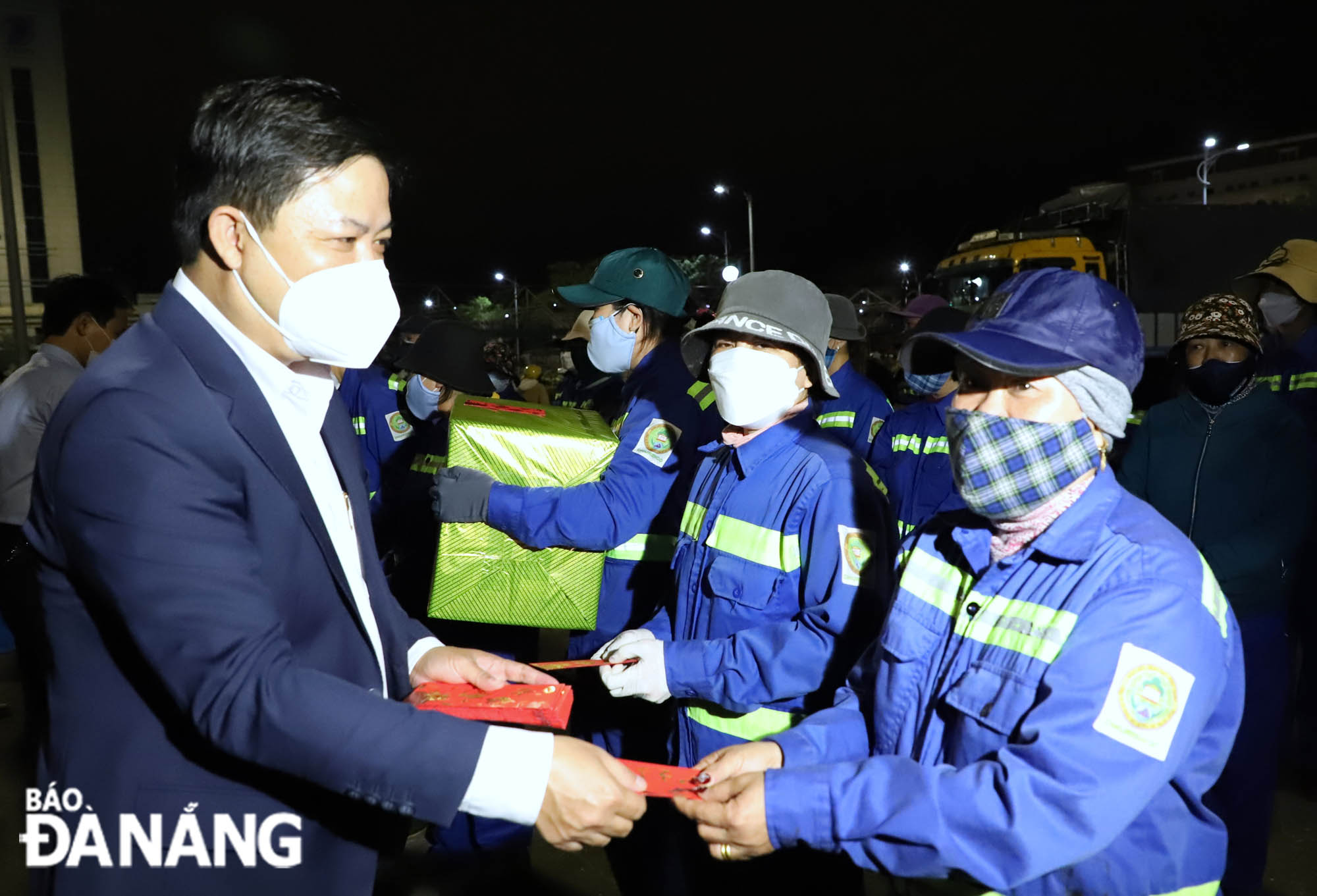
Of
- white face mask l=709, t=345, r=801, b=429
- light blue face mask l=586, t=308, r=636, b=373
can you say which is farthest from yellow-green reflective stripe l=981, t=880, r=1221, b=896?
light blue face mask l=586, t=308, r=636, b=373

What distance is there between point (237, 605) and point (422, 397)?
3.25 meters

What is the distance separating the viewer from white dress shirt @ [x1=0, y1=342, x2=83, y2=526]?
15.2 ft

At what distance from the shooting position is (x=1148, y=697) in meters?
1.40

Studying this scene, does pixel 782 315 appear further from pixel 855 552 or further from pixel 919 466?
pixel 919 466

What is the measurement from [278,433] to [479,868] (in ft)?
9.04

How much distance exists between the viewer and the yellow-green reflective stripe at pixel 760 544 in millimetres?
2457

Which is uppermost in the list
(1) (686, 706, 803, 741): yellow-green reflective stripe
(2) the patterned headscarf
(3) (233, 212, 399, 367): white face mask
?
(3) (233, 212, 399, 367): white face mask

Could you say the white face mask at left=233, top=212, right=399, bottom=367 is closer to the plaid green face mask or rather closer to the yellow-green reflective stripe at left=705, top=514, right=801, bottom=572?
the yellow-green reflective stripe at left=705, top=514, right=801, bottom=572

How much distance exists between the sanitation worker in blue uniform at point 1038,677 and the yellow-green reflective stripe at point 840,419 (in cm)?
376

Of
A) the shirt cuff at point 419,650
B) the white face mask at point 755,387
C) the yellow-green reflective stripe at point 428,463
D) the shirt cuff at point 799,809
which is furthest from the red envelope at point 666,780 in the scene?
the yellow-green reflective stripe at point 428,463

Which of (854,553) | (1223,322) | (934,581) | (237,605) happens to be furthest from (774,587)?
(1223,322)

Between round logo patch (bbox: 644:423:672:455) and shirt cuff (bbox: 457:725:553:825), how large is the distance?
173 centimetres

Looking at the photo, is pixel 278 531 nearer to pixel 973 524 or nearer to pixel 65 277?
pixel 973 524

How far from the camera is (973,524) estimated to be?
183cm
